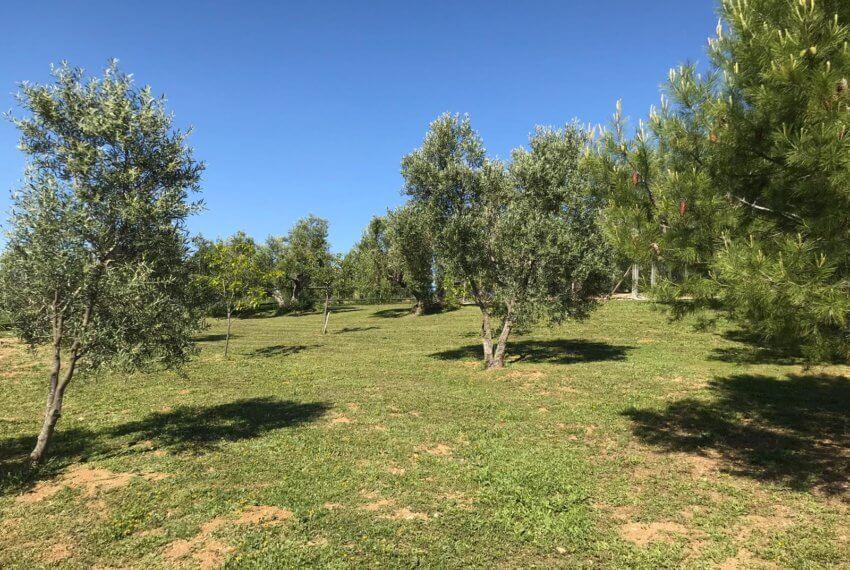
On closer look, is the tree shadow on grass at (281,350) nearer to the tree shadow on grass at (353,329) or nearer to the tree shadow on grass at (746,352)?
the tree shadow on grass at (353,329)

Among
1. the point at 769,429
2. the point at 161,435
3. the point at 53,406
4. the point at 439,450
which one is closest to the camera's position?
the point at 53,406

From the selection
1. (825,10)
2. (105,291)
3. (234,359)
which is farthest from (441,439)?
(234,359)

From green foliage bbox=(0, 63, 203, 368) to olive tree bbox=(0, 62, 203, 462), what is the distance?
25 millimetres

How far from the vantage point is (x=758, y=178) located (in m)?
8.64

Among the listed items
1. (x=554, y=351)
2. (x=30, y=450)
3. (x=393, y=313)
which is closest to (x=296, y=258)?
(x=393, y=313)

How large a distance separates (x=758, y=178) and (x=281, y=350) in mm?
32221

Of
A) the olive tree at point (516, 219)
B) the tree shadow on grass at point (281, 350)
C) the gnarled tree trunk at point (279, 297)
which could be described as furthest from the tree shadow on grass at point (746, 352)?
the gnarled tree trunk at point (279, 297)

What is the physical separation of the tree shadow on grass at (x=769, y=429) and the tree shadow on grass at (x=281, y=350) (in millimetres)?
24795

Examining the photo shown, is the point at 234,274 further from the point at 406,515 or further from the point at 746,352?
the point at 746,352

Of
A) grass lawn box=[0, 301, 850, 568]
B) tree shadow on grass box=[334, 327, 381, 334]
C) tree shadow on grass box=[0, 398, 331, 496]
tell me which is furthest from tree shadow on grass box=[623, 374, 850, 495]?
tree shadow on grass box=[334, 327, 381, 334]

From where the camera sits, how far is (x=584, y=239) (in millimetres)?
22234

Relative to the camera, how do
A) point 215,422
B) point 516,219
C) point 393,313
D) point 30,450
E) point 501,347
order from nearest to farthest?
point 30,450, point 215,422, point 516,219, point 501,347, point 393,313

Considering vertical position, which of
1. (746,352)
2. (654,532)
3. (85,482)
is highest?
(746,352)

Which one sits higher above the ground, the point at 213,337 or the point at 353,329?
the point at 353,329
